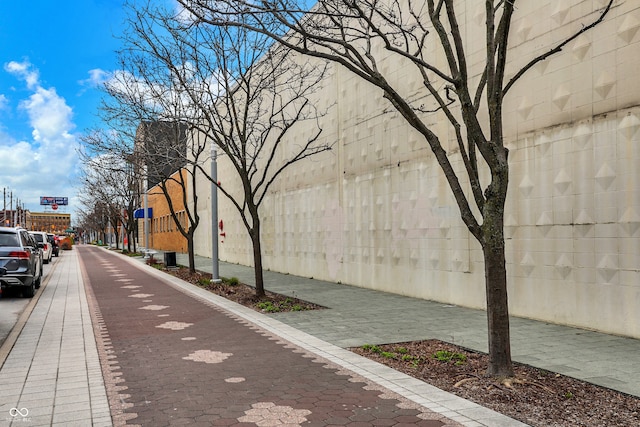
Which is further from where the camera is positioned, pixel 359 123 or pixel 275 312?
pixel 359 123

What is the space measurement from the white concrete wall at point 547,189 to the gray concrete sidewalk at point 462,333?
50cm

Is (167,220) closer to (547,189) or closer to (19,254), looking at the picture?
(19,254)

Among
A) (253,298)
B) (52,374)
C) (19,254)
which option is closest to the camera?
(52,374)

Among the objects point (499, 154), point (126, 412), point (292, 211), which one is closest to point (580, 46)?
point (499, 154)

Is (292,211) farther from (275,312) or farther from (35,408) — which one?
(35,408)

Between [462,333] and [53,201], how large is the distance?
436 feet

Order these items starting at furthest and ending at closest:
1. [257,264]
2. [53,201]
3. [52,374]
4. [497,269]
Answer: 1. [53,201]
2. [257,264]
3. [52,374]
4. [497,269]

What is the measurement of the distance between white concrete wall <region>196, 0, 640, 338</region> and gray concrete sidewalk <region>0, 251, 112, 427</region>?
268 inches

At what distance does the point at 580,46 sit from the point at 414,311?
17.8 ft

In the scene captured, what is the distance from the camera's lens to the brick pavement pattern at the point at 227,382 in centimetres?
485

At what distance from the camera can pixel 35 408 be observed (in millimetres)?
5203

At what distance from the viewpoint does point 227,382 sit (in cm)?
600

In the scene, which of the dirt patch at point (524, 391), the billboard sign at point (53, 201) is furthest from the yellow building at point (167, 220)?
the billboard sign at point (53, 201)

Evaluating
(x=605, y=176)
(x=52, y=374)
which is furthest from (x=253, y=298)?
(x=605, y=176)
